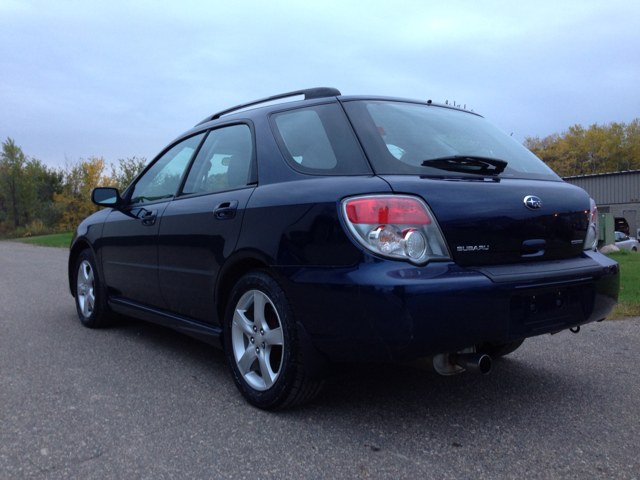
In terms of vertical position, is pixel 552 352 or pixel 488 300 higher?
pixel 488 300

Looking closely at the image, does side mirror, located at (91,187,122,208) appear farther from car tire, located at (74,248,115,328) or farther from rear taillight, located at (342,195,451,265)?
rear taillight, located at (342,195,451,265)

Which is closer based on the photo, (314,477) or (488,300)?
(314,477)

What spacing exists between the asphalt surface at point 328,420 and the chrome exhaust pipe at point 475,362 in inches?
12.2

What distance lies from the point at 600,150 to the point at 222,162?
80.1 m

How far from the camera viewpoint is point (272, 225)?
284 cm

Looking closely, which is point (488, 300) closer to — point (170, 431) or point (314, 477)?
point (314, 477)

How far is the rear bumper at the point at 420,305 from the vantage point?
7.61 feet

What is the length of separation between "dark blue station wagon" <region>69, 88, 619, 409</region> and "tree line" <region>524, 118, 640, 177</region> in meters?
75.1

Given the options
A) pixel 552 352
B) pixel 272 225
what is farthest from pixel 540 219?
pixel 552 352

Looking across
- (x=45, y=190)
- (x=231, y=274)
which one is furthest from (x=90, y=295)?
(x=45, y=190)

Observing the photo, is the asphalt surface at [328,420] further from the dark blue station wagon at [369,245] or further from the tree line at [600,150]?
the tree line at [600,150]

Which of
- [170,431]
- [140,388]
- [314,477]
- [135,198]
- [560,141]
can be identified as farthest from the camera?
[560,141]

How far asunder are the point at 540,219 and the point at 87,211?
143ft

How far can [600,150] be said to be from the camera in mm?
73812
